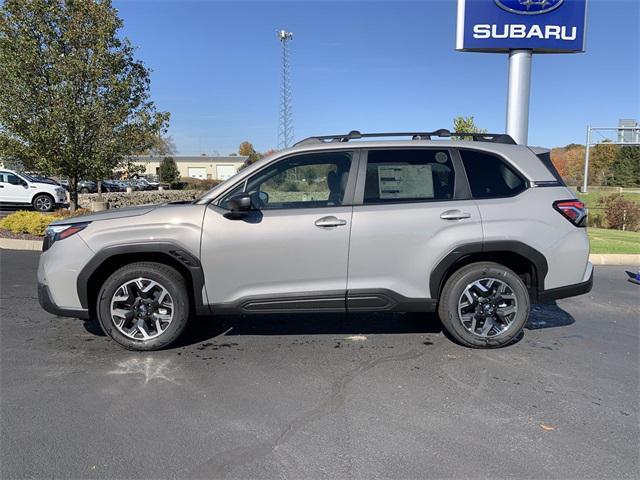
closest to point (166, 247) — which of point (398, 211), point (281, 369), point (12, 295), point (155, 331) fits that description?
point (155, 331)

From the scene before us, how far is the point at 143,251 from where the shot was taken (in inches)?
165

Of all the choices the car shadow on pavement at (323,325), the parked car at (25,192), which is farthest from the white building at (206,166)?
the car shadow on pavement at (323,325)

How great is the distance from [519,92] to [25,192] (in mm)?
19053

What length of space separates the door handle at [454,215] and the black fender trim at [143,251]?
2169 mm

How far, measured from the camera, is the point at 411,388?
3.72 m

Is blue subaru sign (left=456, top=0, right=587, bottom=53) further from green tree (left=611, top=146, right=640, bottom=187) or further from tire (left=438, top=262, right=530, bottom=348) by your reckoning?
green tree (left=611, top=146, right=640, bottom=187)

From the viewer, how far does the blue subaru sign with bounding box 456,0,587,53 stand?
453 inches

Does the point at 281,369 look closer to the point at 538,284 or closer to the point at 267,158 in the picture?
the point at 267,158

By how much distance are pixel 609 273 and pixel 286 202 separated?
6.90m

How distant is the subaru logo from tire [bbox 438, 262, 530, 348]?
9.47 meters

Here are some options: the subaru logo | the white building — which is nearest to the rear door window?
the subaru logo

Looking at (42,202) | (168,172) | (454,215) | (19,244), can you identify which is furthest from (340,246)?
(168,172)

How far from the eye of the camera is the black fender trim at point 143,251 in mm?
4184

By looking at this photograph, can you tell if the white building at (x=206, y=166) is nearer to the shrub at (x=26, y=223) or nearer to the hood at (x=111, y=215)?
the shrub at (x=26, y=223)
